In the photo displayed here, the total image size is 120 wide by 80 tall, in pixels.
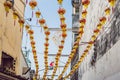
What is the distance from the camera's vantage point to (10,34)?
18.4 metres

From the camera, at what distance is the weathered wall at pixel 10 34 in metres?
16.8

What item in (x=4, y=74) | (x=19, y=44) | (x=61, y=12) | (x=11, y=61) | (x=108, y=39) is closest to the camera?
(x=61, y=12)

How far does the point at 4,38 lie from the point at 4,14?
128 centimetres

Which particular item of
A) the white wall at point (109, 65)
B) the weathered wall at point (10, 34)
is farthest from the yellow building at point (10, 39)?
the white wall at point (109, 65)

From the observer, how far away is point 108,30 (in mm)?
17109

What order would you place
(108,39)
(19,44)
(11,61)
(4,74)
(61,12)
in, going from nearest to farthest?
1. (61,12)
2. (4,74)
3. (108,39)
4. (11,61)
5. (19,44)

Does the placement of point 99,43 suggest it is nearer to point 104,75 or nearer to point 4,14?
point 104,75

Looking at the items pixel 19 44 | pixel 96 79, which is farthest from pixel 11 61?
pixel 96 79

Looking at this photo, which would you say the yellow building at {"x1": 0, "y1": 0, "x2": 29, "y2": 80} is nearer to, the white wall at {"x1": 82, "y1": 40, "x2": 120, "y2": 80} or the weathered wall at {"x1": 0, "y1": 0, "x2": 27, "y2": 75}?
the weathered wall at {"x1": 0, "y1": 0, "x2": 27, "y2": 75}

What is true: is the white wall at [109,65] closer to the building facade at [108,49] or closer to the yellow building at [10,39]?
the building facade at [108,49]

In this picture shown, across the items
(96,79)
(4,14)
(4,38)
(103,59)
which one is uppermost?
(4,14)

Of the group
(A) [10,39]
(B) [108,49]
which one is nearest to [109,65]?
(B) [108,49]

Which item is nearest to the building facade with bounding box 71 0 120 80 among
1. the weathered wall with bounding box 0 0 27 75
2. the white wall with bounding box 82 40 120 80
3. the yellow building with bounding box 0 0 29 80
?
the white wall with bounding box 82 40 120 80

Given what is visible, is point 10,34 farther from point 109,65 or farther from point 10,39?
point 109,65
